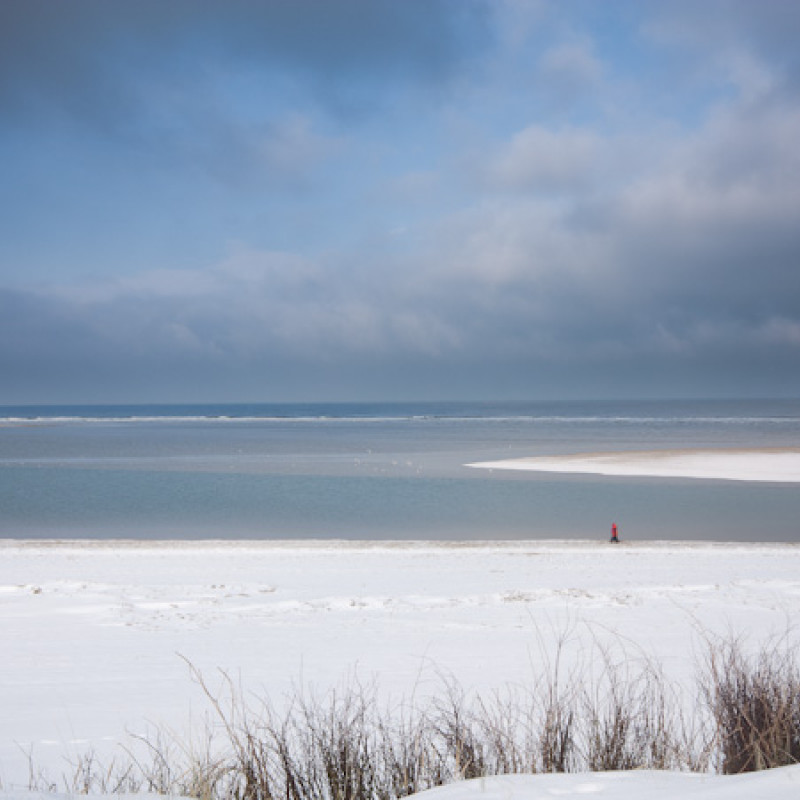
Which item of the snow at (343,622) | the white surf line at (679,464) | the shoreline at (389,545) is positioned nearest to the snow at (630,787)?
the snow at (343,622)

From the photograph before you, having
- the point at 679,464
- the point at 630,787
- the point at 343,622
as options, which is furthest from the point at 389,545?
the point at 679,464

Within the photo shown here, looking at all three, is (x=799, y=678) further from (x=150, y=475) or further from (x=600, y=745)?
(x=150, y=475)

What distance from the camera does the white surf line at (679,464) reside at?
125 ft

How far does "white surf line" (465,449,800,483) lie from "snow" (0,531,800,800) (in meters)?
18.8

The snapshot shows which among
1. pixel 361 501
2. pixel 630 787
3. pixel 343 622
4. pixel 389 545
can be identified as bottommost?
pixel 343 622

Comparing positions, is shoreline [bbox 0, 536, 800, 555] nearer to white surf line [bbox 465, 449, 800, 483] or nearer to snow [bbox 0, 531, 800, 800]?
snow [bbox 0, 531, 800, 800]

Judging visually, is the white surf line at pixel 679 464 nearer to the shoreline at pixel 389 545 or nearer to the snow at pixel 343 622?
the shoreline at pixel 389 545

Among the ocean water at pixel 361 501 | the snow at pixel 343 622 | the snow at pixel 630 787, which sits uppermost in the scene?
the ocean water at pixel 361 501

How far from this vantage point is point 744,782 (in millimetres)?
3674

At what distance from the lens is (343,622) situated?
1173 centimetres

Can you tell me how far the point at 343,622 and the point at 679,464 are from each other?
35.1m

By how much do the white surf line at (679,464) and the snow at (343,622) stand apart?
18.8m

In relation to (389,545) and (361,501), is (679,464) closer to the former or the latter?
(361,501)

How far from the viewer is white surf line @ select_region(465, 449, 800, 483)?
3812cm
